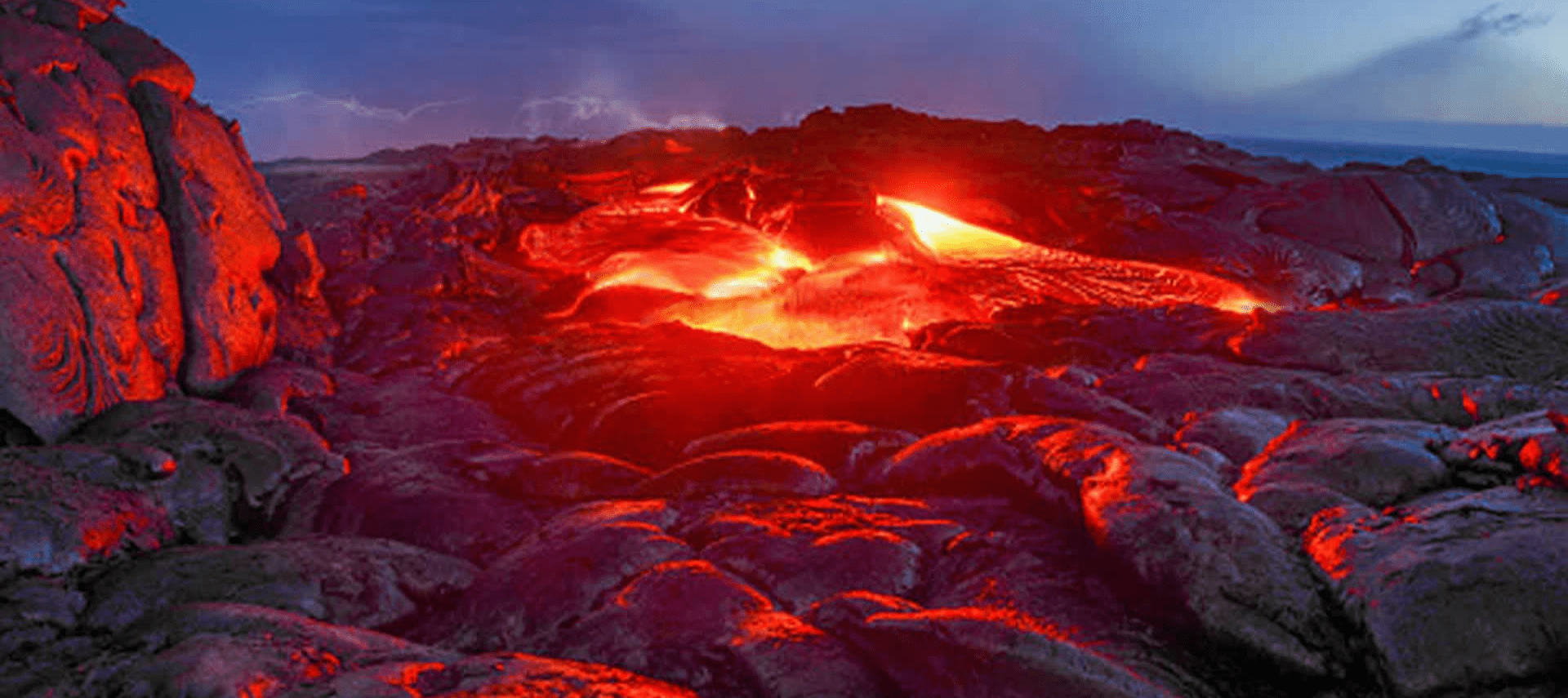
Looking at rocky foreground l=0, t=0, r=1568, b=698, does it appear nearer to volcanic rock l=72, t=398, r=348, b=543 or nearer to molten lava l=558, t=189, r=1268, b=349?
volcanic rock l=72, t=398, r=348, b=543

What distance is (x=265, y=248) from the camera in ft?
27.2

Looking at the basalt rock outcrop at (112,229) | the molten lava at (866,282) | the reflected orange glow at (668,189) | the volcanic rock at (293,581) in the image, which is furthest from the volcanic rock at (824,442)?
the reflected orange glow at (668,189)

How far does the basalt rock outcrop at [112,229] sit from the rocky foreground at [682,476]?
0.10ft

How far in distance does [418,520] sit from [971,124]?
2860 cm

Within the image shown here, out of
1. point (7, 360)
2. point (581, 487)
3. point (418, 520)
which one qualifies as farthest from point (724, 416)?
point (7, 360)

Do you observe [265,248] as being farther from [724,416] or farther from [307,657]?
[307,657]

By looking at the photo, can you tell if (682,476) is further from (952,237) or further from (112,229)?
(952,237)

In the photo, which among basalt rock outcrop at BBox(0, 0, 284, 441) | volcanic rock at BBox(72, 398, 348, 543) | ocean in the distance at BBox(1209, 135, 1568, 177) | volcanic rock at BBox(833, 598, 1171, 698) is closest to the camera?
volcanic rock at BBox(833, 598, 1171, 698)

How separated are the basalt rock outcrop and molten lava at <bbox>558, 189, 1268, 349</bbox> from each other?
17.6ft

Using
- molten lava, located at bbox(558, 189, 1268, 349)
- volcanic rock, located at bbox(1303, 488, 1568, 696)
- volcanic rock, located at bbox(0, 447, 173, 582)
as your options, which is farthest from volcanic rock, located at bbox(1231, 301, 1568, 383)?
volcanic rock, located at bbox(0, 447, 173, 582)

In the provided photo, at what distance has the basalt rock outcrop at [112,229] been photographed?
543 centimetres

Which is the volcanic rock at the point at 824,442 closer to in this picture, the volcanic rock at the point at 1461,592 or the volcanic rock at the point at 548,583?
the volcanic rock at the point at 548,583

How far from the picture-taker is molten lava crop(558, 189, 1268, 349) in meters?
11.4

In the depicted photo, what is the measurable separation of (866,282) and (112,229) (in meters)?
8.87
